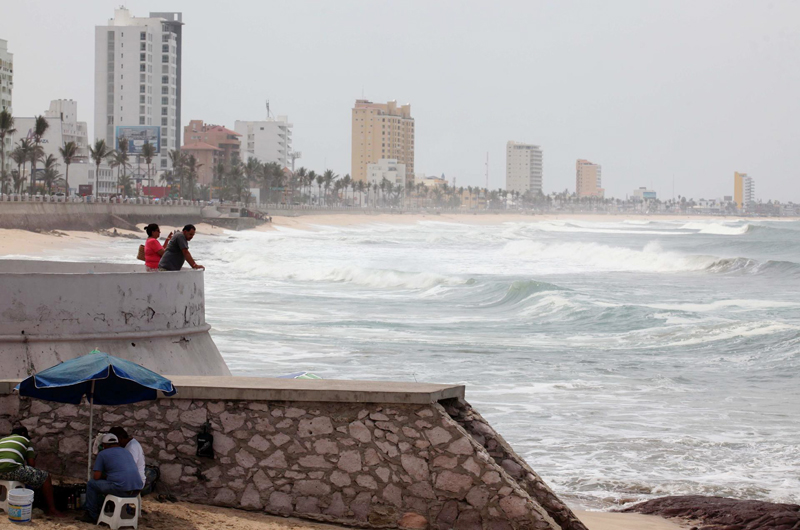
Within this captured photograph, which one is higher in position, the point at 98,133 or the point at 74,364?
the point at 98,133

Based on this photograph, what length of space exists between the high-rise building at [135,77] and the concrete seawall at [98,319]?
14912 cm

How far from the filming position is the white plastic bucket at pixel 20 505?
596cm

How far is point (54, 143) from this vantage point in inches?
5226

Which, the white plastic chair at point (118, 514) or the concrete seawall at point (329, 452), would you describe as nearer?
the white plastic chair at point (118, 514)

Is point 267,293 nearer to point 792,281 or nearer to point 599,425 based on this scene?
point 599,425

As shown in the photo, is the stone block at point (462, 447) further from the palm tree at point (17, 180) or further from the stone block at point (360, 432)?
the palm tree at point (17, 180)

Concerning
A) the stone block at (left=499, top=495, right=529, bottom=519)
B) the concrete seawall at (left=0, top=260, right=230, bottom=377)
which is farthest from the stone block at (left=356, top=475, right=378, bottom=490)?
the concrete seawall at (left=0, top=260, right=230, bottom=377)

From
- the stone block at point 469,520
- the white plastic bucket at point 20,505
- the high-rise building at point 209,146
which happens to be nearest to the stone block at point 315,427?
the stone block at point 469,520

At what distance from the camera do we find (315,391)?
664cm

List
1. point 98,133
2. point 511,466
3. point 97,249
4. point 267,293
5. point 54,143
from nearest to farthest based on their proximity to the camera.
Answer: point 511,466 → point 267,293 → point 97,249 → point 54,143 → point 98,133

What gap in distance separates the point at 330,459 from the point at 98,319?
2988mm

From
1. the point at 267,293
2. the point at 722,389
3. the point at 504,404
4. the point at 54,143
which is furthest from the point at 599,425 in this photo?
the point at 54,143

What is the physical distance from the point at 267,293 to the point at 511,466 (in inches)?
1000

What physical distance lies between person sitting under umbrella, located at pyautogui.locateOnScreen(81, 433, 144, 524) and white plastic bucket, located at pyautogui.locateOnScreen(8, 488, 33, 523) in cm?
38
